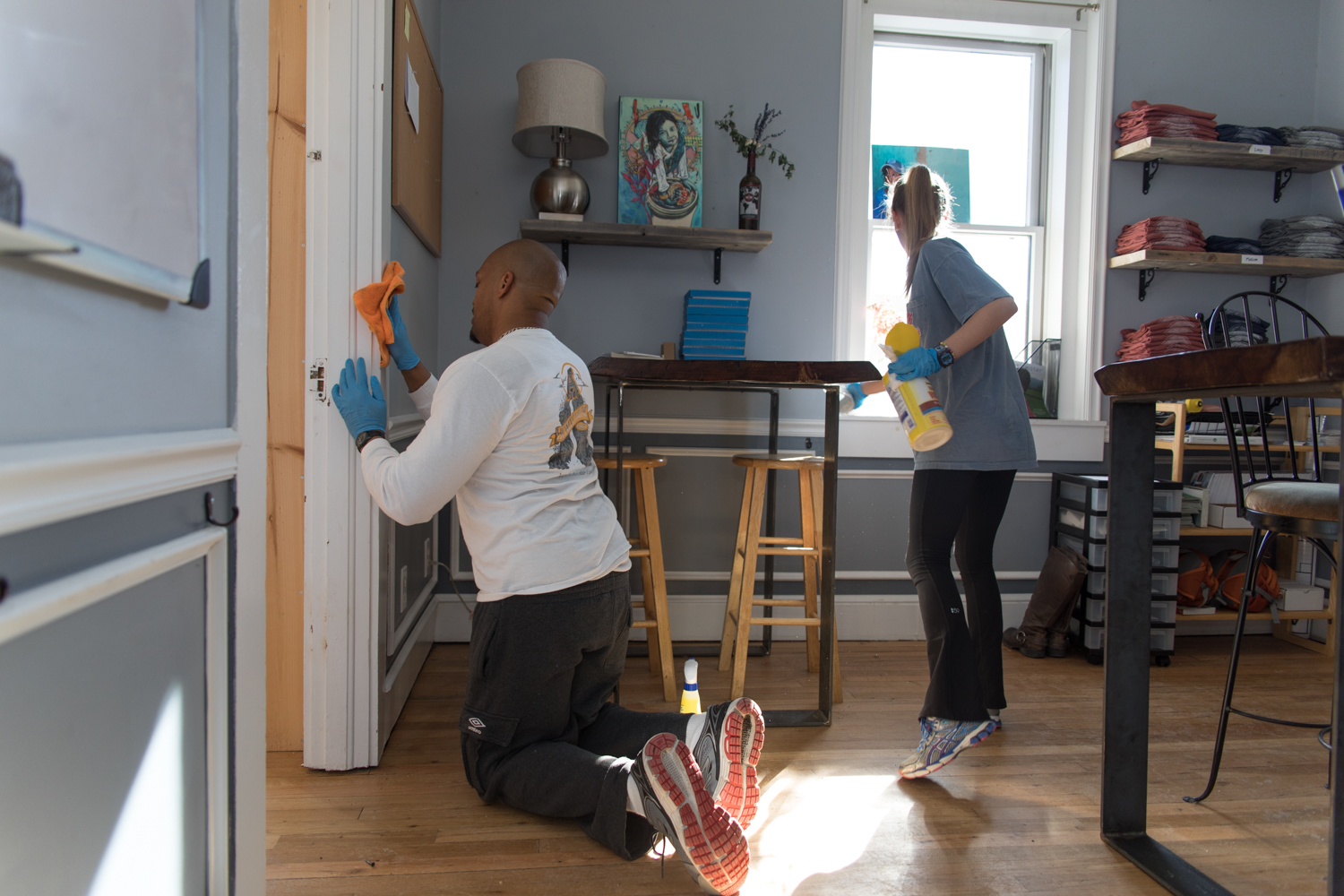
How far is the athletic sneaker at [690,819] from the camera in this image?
1298 millimetres

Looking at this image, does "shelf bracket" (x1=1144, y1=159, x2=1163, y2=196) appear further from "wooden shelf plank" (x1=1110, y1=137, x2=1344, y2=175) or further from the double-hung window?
the double-hung window

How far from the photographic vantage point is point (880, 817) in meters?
1.69

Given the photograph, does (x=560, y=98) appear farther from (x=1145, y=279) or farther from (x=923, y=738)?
(x=1145, y=279)

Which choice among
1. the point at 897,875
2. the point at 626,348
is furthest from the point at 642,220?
the point at 897,875

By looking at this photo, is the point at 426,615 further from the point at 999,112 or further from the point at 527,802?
the point at 999,112

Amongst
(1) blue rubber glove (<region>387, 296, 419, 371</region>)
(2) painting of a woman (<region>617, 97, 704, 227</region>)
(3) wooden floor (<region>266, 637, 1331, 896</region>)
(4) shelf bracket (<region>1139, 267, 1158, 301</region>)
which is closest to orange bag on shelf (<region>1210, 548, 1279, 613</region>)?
(3) wooden floor (<region>266, 637, 1331, 896</region>)

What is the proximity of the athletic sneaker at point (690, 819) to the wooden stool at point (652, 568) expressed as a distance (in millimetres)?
899

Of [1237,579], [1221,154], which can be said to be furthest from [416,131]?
[1237,579]

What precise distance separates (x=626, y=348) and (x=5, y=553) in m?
2.46

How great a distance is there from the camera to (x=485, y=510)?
63.6 inches

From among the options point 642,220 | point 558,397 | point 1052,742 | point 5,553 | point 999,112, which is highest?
point 999,112

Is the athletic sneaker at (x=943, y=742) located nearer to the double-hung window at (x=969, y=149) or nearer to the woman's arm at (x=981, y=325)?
the woman's arm at (x=981, y=325)

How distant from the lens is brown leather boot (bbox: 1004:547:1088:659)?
2.85m

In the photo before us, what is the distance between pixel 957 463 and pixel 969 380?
0.22 meters
